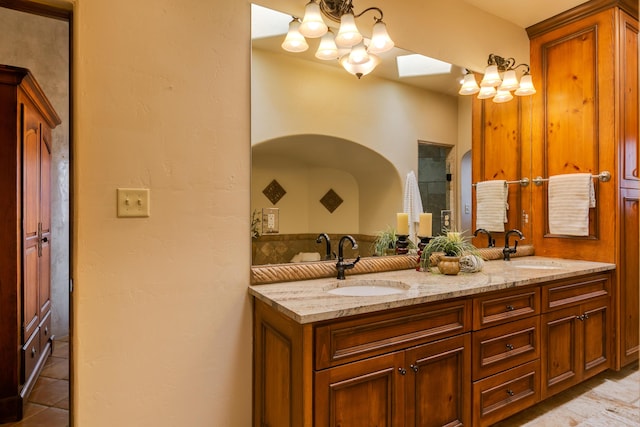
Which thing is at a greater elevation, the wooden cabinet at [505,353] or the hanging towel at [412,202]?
the hanging towel at [412,202]

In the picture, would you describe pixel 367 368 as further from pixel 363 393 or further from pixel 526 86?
pixel 526 86

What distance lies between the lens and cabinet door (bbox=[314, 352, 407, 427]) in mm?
1243

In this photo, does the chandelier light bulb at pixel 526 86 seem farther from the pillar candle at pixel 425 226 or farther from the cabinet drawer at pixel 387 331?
the cabinet drawer at pixel 387 331

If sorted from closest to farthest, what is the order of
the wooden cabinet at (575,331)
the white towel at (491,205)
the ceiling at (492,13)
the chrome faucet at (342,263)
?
the chrome faucet at (342,263), the wooden cabinet at (575,331), the ceiling at (492,13), the white towel at (491,205)

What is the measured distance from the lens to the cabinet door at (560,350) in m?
1.98

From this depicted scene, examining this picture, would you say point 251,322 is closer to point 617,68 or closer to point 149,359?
point 149,359

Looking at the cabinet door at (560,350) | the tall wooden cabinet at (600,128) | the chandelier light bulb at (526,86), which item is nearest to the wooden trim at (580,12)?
the tall wooden cabinet at (600,128)

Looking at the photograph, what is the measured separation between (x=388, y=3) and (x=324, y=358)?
1895 millimetres

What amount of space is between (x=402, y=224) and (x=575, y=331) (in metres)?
1.19

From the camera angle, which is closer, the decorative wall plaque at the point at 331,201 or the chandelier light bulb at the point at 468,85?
the decorative wall plaque at the point at 331,201

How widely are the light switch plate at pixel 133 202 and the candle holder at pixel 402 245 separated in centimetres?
137

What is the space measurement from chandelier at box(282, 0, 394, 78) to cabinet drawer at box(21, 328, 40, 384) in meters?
2.26

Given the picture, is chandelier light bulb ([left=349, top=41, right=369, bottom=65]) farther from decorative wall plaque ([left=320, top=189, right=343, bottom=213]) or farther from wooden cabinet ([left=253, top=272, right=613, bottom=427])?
wooden cabinet ([left=253, top=272, right=613, bottom=427])

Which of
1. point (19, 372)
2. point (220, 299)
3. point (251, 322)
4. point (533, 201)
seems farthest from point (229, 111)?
point (533, 201)
